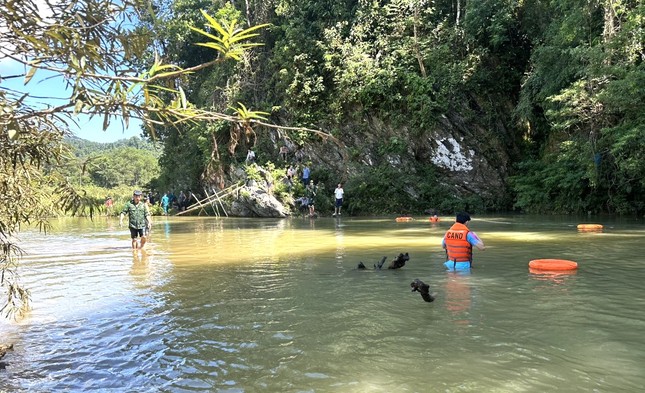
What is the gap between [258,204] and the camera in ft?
83.3

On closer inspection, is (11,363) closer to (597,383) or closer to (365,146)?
(597,383)

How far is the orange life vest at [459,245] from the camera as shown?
789 cm

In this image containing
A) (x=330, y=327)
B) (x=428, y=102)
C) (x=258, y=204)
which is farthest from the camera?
(x=258, y=204)

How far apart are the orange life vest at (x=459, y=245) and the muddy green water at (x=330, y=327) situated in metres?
0.33

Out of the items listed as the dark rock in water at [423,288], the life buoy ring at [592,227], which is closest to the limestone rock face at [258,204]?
the life buoy ring at [592,227]

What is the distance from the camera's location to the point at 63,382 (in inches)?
150

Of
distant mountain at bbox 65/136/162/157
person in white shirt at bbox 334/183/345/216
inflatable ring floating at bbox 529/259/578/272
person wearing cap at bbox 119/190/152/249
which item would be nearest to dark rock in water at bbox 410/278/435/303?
inflatable ring floating at bbox 529/259/578/272

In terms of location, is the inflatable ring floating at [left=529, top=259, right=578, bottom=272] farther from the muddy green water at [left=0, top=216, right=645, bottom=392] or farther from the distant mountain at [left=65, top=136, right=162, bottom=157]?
the distant mountain at [left=65, top=136, right=162, bottom=157]

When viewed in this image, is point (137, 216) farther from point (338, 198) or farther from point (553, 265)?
point (338, 198)

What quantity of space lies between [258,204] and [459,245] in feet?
59.9

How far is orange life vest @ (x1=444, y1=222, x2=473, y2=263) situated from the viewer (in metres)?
7.89

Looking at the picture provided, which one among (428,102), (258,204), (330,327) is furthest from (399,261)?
(258,204)

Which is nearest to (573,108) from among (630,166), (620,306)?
(630,166)

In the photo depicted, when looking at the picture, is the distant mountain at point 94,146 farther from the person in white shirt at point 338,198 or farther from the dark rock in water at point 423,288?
the person in white shirt at point 338,198
